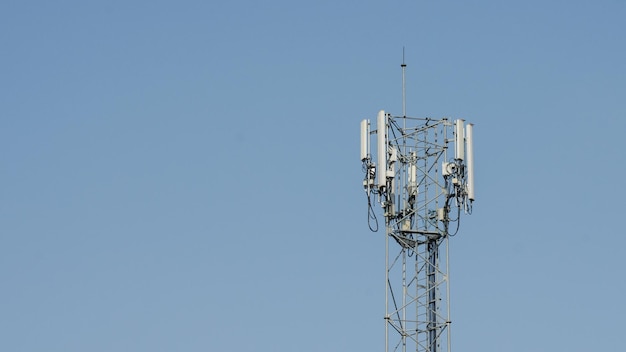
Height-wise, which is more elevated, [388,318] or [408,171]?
[408,171]

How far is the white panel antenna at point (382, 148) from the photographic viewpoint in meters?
97.5

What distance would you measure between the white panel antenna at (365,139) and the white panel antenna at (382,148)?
0.58 m

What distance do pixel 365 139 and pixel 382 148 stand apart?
1217 millimetres

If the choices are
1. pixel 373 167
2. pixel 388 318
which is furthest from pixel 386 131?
pixel 388 318

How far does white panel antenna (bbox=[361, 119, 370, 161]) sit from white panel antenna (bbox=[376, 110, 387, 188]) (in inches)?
22.9

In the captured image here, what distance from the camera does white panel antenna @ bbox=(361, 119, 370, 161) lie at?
323ft

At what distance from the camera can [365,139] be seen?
98.6 meters

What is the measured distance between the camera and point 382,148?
9769cm

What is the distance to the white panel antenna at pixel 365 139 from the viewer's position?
323ft

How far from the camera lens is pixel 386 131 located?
98.3 metres

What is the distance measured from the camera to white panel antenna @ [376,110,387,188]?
320ft

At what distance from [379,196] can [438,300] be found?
5011 millimetres

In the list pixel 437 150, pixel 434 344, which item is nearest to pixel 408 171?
pixel 437 150

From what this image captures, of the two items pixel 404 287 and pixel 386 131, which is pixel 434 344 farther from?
pixel 386 131
